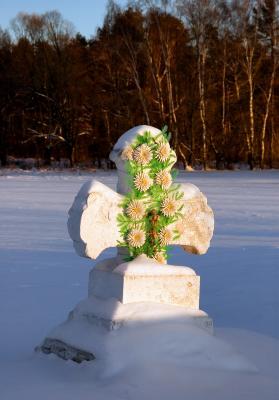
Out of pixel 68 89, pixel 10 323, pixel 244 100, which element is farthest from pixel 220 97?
pixel 10 323

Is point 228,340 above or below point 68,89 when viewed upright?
below

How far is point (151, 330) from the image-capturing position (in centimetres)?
420

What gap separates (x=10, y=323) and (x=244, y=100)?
32.0 m

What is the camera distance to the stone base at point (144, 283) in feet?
14.2

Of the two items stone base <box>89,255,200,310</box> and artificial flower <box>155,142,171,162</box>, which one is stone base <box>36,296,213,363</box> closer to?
stone base <box>89,255,200,310</box>

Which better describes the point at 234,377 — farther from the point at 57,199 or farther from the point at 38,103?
the point at 38,103

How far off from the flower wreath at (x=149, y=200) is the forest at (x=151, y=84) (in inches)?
1101

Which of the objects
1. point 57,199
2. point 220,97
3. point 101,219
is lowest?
point 57,199


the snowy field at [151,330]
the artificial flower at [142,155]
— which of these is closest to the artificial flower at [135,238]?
the artificial flower at [142,155]

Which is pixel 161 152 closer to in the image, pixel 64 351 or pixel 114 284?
pixel 114 284

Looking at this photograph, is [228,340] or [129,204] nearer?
[129,204]

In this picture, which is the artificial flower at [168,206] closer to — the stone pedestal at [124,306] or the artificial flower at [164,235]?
the artificial flower at [164,235]

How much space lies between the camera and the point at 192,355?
162 inches

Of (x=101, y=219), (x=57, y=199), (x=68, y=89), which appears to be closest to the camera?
(x=101, y=219)
